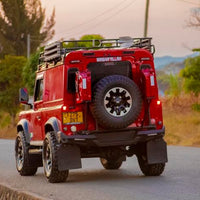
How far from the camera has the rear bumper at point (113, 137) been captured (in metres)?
13.1

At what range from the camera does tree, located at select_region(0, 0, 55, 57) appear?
101 meters

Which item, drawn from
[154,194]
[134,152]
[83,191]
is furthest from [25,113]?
[154,194]

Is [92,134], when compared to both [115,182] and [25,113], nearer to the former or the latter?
[115,182]

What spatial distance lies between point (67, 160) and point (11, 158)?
914 centimetres

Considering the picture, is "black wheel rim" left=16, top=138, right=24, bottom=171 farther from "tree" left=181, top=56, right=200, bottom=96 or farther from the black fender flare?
"tree" left=181, top=56, right=200, bottom=96

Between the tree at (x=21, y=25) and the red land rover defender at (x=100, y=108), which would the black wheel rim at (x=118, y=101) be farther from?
the tree at (x=21, y=25)

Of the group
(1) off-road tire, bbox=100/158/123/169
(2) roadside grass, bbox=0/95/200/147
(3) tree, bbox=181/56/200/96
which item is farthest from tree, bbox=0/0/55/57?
(1) off-road tire, bbox=100/158/123/169

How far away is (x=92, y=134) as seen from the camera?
43.2ft

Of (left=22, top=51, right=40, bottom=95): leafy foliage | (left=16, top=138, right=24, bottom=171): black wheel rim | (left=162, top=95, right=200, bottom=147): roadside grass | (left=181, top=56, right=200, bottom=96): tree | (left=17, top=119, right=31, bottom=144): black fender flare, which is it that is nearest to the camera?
(left=17, top=119, right=31, bottom=144): black fender flare

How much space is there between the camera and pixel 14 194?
1073cm

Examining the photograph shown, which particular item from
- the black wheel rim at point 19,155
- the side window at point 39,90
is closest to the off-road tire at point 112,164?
the black wheel rim at point 19,155

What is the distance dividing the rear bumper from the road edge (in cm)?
157

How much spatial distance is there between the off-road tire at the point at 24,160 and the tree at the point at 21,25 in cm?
8421

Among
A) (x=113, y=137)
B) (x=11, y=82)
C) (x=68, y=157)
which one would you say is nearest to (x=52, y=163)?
(x=68, y=157)
